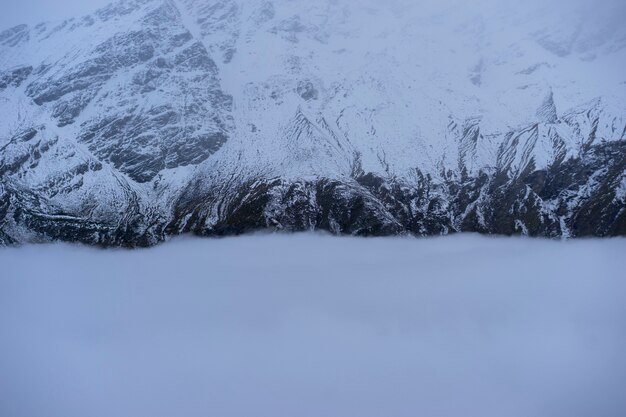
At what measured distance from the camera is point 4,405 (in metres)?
198

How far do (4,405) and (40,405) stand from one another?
45.1ft

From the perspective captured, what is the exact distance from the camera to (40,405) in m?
200
